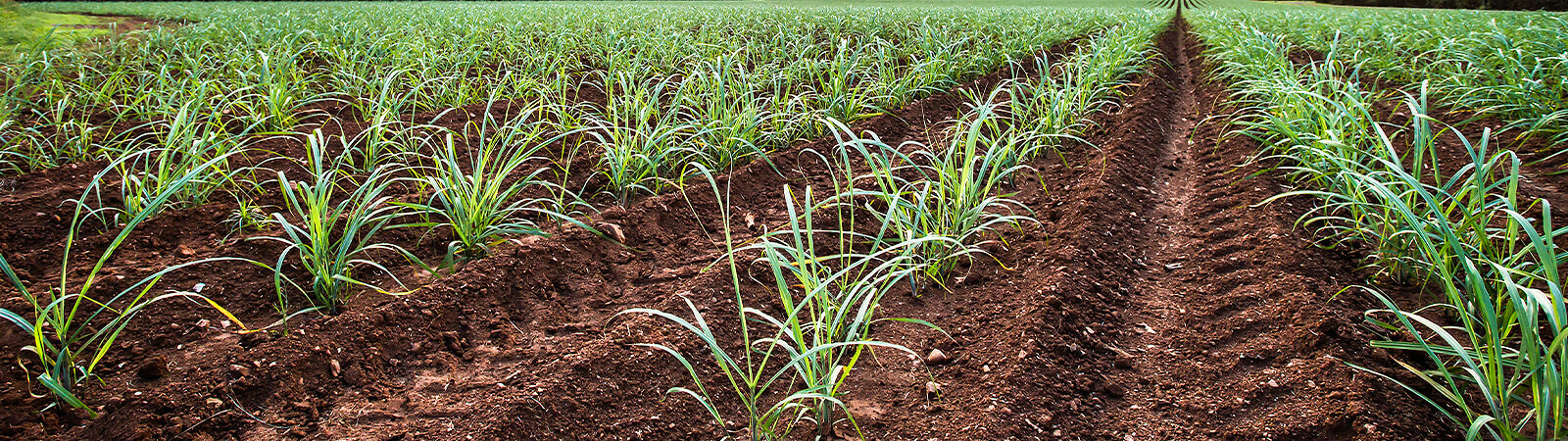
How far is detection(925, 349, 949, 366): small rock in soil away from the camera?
186cm

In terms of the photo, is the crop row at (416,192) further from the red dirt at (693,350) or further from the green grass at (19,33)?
the green grass at (19,33)

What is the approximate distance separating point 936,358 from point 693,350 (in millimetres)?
608

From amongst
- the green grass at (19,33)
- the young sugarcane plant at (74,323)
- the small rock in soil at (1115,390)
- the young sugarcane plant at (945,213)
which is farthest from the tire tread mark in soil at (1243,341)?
the green grass at (19,33)

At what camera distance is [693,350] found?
1860 millimetres

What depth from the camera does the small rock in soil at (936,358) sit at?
186 cm

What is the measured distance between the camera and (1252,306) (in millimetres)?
2074

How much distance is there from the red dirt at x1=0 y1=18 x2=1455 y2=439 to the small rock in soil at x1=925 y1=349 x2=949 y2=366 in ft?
0.10

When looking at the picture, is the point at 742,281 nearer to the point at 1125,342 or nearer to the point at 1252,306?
the point at 1125,342

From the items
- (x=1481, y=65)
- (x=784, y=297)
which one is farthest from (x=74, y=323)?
(x=1481, y=65)

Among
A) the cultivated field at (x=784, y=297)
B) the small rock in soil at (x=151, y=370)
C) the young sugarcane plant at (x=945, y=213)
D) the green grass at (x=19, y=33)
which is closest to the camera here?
the cultivated field at (x=784, y=297)

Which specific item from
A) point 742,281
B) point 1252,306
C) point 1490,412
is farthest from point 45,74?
point 1490,412

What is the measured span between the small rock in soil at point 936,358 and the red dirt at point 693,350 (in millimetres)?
31

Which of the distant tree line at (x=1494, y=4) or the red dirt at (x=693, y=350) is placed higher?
the red dirt at (x=693, y=350)

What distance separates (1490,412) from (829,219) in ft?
6.01
